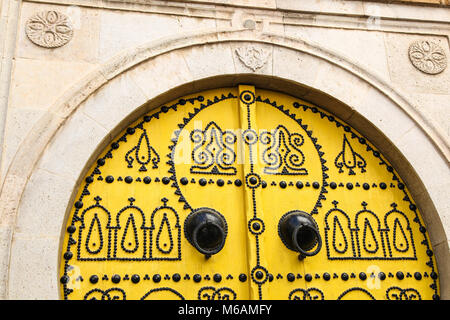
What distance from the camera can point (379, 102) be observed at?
3.69 m

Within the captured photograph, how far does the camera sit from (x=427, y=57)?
394 cm

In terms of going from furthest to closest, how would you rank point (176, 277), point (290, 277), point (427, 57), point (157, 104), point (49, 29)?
point (427, 57) < point (157, 104) < point (49, 29) < point (290, 277) < point (176, 277)

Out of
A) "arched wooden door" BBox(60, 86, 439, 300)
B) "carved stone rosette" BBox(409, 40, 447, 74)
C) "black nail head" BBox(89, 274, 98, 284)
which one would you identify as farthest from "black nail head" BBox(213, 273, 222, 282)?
"carved stone rosette" BBox(409, 40, 447, 74)

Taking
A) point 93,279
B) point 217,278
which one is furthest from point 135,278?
point 217,278

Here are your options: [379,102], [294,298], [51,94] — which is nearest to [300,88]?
[379,102]

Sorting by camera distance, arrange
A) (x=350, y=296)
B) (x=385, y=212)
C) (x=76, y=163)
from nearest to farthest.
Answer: (x=76, y=163) < (x=350, y=296) < (x=385, y=212)

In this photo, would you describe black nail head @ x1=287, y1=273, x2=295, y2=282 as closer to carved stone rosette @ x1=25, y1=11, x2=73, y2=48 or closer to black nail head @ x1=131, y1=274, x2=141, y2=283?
black nail head @ x1=131, y1=274, x2=141, y2=283

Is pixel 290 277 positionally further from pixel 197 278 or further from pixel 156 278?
pixel 156 278

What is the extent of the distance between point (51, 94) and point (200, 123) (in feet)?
3.45

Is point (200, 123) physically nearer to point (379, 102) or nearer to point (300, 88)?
point (300, 88)

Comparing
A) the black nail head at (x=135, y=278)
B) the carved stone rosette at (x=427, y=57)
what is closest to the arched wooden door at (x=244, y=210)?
the black nail head at (x=135, y=278)

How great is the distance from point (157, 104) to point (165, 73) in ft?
0.77

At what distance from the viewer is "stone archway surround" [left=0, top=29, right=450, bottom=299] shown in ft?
9.41
